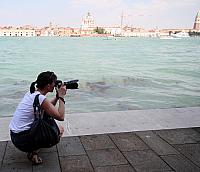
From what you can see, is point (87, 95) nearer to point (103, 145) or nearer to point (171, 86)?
point (171, 86)

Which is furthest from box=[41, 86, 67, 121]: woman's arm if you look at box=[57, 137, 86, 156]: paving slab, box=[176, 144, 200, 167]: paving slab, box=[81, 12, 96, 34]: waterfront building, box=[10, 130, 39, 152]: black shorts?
box=[81, 12, 96, 34]: waterfront building

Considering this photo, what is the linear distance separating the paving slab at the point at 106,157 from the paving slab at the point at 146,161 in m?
0.09

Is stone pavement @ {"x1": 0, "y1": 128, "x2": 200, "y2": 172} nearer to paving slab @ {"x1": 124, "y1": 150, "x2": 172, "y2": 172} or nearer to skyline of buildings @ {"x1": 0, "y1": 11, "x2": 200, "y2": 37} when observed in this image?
paving slab @ {"x1": 124, "y1": 150, "x2": 172, "y2": 172}

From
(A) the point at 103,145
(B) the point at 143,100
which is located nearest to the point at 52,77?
(A) the point at 103,145

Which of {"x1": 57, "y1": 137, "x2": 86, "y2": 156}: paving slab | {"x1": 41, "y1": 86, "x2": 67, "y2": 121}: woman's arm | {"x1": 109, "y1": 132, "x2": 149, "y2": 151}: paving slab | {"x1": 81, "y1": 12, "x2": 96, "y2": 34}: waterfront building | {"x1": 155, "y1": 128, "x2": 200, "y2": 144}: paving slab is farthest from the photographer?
{"x1": 81, "y1": 12, "x2": 96, "y2": 34}: waterfront building

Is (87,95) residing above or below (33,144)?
below

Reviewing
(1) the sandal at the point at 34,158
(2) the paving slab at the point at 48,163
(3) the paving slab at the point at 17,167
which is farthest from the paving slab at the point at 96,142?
(3) the paving slab at the point at 17,167

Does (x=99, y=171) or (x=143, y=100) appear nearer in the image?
(x=99, y=171)

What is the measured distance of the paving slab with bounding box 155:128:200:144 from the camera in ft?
→ 12.4

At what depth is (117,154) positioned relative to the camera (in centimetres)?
341

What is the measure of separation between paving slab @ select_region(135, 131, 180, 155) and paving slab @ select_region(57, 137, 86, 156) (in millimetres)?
764

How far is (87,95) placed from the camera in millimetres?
8969

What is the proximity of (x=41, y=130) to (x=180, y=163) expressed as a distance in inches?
54.5

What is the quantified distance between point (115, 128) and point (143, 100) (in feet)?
14.4
